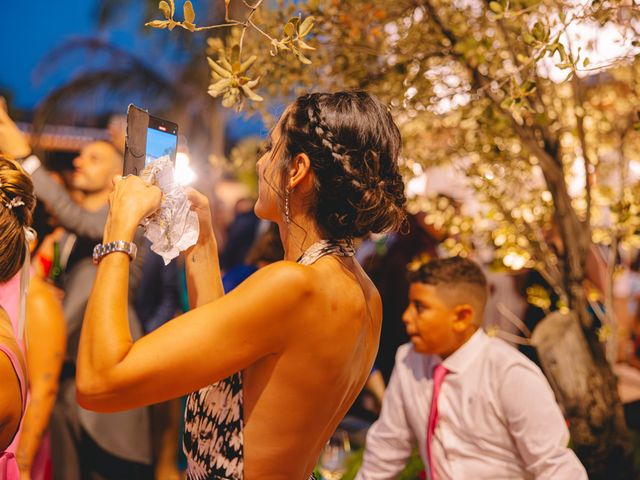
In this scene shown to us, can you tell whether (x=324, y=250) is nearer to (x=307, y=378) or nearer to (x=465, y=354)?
(x=307, y=378)

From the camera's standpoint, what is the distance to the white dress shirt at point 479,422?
6.81 feet

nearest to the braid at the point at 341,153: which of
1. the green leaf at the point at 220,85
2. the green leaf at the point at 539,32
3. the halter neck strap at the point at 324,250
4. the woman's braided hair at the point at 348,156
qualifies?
the woman's braided hair at the point at 348,156

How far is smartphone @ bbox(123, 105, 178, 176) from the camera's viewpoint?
1550mm

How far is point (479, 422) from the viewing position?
2.23m

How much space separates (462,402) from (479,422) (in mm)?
94

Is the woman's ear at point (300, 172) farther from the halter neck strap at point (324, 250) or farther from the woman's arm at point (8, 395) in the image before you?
the woman's arm at point (8, 395)

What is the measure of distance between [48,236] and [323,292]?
2521mm

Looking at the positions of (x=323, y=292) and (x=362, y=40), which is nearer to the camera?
(x=323, y=292)

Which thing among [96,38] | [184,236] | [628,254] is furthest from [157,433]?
[96,38]

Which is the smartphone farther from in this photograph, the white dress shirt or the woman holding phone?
the white dress shirt

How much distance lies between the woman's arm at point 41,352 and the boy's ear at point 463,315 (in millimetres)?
1671

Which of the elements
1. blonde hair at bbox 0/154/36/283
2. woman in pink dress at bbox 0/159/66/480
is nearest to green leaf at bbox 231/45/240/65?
blonde hair at bbox 0/154/36/283

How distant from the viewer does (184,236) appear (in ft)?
5.34

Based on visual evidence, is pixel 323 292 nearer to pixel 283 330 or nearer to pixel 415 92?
pixel 283 330
